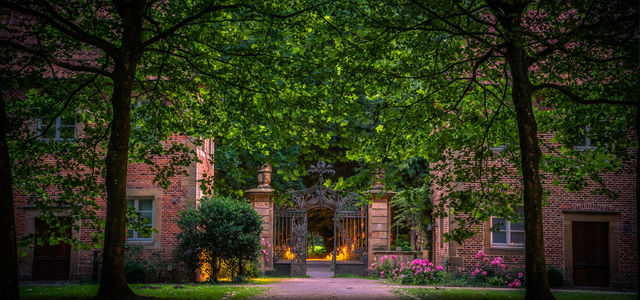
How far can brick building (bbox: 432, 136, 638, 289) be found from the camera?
17250 millimetres

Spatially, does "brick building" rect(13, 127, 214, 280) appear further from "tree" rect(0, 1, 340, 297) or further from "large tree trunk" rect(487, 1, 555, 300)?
"large tree trunk" rect(487, 1, 555, 300)

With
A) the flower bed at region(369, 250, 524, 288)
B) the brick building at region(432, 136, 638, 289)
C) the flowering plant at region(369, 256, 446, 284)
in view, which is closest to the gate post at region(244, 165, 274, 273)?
the flowering plant at region(369, 256, 446, 284)

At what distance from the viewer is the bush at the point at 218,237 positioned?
1648 cm

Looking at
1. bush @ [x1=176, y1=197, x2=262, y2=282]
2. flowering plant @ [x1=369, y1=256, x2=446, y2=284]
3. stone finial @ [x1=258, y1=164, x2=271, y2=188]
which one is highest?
stone finial @ [x1=258, y1=164, x2=271, y2=188]

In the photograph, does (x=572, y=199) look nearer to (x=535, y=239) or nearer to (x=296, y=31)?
(x=535, y=239)

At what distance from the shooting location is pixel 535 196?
9.20m

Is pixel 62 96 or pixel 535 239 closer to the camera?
pixel 535 239

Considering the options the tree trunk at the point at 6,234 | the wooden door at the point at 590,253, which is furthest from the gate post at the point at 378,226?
the tree trunk at the point at 6,234

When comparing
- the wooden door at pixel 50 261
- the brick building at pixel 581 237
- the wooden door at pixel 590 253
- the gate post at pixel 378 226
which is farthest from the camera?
the gate post at pixel 378 226

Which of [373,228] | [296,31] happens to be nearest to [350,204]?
[373,228]

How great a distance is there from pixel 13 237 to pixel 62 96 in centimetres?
445

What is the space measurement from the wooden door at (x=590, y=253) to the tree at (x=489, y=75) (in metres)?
7.18

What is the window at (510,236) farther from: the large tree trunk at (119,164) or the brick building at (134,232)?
the large tree trunk at (119,164)

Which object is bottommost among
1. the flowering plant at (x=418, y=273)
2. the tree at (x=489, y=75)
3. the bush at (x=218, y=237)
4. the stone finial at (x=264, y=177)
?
the flowering plant at (x=418, y=273)
